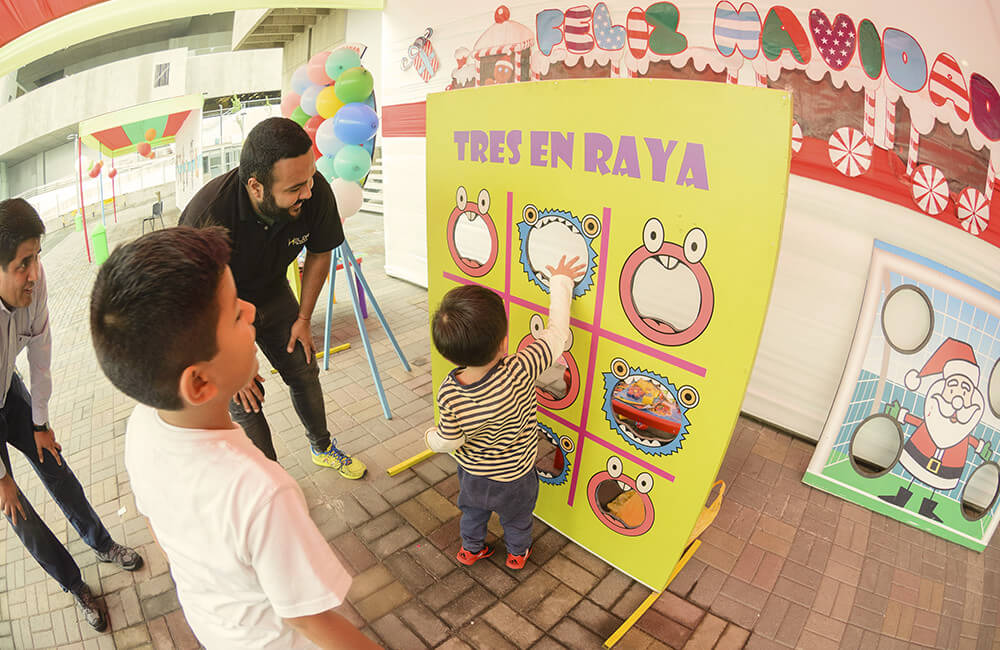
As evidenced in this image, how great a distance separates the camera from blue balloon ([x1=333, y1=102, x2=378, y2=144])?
3479 mm

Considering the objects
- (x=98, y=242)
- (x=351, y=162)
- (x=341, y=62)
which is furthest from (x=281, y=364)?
(x=98, y=242)

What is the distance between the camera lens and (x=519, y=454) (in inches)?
80.5

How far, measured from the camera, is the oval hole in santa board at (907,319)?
2.56 meters

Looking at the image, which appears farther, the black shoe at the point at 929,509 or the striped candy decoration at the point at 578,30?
the striped candy decoration at the point at 578,30

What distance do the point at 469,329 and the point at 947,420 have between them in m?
2.58

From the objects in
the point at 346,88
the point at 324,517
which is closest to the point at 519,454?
the point at 324,517

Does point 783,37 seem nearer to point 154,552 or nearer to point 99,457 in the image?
point 154,552

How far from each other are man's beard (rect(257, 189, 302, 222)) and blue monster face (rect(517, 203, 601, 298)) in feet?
3.28

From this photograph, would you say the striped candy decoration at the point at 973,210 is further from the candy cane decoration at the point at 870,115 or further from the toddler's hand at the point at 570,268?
the toddler's hand at the point at 570,268

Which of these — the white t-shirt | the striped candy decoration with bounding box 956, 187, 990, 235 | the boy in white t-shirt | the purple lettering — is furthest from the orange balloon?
the striped candy decoration with bounding box 956, 187, 990, 235

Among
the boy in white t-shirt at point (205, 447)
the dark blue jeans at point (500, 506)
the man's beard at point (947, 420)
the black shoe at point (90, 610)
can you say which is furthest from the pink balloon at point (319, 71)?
the man's beard at point (947, 420)

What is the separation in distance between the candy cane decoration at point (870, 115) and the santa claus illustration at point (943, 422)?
110 centimetres

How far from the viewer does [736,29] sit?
2.64m

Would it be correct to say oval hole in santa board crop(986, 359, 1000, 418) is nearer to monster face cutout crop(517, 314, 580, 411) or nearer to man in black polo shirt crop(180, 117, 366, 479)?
monster face cutout crop(517, 314, 580, 411)
